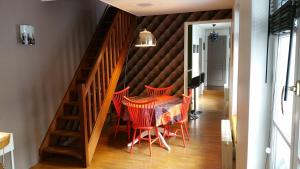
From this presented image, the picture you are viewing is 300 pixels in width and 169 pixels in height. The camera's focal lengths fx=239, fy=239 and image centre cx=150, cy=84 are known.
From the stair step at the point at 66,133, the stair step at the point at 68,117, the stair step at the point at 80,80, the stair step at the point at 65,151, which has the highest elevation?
the stair step at the point at 80,80

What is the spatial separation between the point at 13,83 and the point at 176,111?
97.6 inches

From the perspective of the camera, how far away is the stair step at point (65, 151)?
3.56m

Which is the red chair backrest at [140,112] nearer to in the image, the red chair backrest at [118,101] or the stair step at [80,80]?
the red chair backrest at [118,101]

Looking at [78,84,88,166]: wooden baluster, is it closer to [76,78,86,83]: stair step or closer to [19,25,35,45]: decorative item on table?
[19,25,35,45]: decorative item on table

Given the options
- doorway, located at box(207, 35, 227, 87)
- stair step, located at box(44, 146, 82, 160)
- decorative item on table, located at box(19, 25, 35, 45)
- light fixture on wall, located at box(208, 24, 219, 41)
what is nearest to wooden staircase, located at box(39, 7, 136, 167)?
stair step, located at box(44, 146, 82, 160)

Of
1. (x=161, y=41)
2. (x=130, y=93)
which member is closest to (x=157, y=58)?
(x=161, y=41)

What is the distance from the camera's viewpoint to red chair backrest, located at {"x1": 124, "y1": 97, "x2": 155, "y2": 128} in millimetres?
3734

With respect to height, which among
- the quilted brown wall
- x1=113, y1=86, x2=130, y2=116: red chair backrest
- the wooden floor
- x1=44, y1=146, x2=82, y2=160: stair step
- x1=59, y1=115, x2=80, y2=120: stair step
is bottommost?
the wooden floor

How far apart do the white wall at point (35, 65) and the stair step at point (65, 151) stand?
0.20m

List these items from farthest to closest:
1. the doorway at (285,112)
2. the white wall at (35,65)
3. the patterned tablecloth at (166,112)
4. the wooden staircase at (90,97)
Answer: the patterned tablecloth at (166,112), the wooden staircase at (90,97), the white wall at (35,65), the doorway at (285,112)

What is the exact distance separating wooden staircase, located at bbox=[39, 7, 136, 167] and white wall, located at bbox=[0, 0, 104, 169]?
0.19 m

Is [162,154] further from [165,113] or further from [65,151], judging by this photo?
[65,151]

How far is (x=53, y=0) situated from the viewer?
3.74 meters

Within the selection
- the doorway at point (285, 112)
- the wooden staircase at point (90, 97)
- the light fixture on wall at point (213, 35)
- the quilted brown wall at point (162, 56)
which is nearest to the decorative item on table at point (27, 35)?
the wooden staircase at point (90, 97)
